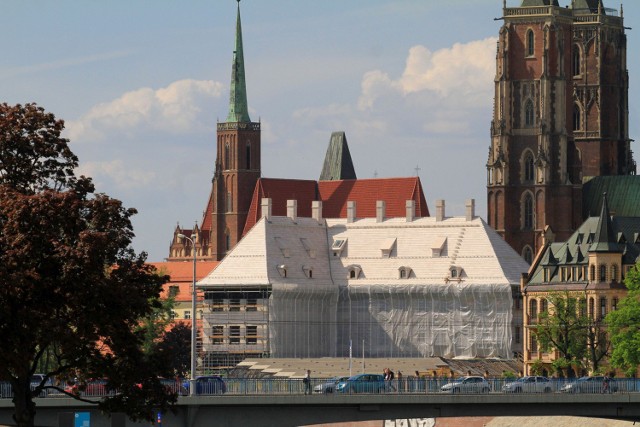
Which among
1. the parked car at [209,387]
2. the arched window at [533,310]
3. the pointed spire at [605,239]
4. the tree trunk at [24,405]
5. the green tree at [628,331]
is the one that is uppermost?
the pointed spire at [605,239]

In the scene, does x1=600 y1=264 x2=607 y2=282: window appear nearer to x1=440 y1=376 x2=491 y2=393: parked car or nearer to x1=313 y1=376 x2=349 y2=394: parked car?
x1=440 y1=376 x2=491 y2=393: parked car

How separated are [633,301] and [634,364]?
262 inches

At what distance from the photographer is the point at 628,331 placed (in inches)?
5827

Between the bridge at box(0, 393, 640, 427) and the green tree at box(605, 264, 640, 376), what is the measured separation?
47.7 metres

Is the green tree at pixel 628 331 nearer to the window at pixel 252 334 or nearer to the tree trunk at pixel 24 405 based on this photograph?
the window at pixel 252 334

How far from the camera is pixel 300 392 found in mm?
99062

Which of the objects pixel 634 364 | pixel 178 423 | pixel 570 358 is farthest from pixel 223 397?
pixel 570 358

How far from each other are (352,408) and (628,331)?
55.6m

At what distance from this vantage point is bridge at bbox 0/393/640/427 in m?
93.6

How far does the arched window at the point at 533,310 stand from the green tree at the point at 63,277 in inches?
4236

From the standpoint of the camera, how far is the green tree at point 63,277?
7462cm

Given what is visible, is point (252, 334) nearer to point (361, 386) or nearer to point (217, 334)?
point (217, 334)

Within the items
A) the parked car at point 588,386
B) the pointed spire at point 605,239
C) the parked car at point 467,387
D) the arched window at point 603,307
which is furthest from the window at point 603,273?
the parked car at point 467,387

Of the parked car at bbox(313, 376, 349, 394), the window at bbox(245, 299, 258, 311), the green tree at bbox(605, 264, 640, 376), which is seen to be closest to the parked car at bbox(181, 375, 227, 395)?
the parked car at bbox(313, 376, 349, 394)
